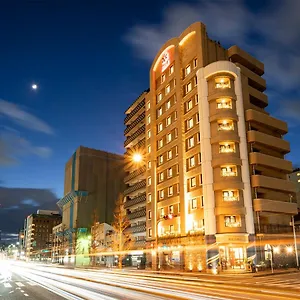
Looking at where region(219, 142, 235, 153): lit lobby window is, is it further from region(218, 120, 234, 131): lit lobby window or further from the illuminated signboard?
the illuminated signboard

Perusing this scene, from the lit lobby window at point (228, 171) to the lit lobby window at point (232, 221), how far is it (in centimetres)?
610

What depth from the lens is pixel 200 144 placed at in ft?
177

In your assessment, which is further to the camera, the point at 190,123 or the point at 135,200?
the point at 135,200

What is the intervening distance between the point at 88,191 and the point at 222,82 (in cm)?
7802

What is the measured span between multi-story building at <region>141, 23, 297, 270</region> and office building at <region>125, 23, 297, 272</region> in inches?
5.5

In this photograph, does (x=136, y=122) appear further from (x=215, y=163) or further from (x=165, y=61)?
(x=215, y=163)

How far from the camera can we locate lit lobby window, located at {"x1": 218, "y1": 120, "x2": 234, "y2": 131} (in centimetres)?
5347

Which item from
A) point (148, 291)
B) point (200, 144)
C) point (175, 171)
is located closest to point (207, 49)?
point (200, 144)

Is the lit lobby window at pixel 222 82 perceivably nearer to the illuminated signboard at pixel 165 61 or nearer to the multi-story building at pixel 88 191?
the illuminated signboard at pixel 165 61

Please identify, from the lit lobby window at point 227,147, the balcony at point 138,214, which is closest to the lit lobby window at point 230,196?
the lit lobby window at point 227,147

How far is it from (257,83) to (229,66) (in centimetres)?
930

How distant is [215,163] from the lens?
51.0 meters

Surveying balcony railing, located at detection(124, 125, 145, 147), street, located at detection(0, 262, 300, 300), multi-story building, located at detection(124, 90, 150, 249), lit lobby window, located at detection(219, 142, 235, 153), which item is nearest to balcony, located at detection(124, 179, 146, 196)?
multi-story building, located at detection(124, 90, 150, 249)

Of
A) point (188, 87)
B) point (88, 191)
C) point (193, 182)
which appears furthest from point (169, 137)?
point (88, 191)
